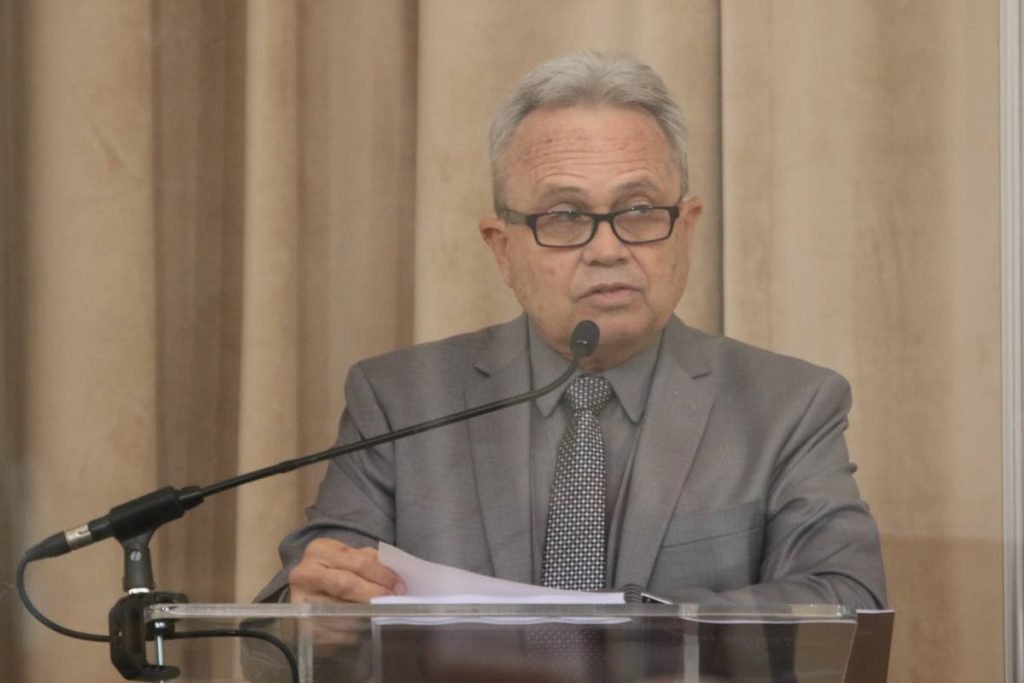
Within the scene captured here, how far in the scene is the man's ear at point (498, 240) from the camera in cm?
232

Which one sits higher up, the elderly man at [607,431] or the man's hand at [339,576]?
the elderly man at [607,431]

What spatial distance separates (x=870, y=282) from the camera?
2322mm

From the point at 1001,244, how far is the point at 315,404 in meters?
1.16

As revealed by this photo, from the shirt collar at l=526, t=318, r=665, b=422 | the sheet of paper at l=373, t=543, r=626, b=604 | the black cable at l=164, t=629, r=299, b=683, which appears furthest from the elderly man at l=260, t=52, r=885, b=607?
the black cable at l=164, t=629, r=299, b=683

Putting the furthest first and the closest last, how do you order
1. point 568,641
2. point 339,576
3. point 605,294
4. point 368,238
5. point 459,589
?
point 368,238 < point 605,294 < point 339,576 < point 459,589 < point 568,641

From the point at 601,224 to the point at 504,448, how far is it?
1.28 feet

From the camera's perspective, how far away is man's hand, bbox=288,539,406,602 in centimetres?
203

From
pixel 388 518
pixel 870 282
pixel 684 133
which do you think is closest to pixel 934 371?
pixel 870 282

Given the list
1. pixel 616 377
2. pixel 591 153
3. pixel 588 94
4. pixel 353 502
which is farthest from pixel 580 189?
pixel 353 502

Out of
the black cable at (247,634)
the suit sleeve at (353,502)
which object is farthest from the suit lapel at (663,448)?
the black cable at (247,634)

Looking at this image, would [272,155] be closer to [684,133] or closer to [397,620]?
[684,133]

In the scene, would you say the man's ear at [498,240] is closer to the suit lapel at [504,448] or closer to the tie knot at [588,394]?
the suit lapel at [504,448]

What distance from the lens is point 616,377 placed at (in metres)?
2.27

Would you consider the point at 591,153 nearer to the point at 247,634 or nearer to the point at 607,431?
the point at 607,431
